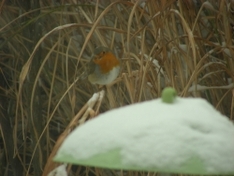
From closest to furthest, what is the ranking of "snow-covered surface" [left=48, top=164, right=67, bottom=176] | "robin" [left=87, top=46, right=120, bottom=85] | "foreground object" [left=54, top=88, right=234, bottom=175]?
"foreground object" [left=54, top=88, right=234, bottom=175]
"snow-covered surface" [left=48, top=164, right=67, bottom=176]
"robin" [left=87, top=46, right=120, bottom=85]

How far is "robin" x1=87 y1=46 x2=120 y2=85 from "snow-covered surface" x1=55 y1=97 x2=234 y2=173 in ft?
1.85

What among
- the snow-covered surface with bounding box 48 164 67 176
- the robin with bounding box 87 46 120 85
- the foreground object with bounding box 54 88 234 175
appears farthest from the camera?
the robin with bounding box 87 46 120 85

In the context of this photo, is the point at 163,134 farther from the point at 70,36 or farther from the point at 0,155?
the point at 0,155

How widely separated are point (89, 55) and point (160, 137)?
3.68 feet

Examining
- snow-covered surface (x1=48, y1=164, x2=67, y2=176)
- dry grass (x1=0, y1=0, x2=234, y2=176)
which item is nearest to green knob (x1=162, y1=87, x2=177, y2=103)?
snow-covered surface (x1=48, y1=164, x2=67, y2=176)

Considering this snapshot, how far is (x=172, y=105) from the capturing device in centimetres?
54

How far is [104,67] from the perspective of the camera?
112 cm

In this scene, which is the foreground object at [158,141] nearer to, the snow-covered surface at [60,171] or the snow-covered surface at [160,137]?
the snow-covered surface at [160,137]

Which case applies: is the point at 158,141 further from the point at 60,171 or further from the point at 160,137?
the point at 60,171

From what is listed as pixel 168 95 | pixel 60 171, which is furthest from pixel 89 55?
pixel 168 95

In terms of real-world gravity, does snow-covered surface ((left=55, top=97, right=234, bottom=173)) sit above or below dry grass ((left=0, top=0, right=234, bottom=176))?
above

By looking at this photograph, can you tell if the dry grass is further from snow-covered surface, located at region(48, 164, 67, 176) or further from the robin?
snow-covered surface, located at region(48, 164, 67, 176)

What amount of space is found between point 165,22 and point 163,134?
2.64 feet

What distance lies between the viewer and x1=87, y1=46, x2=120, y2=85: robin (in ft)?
3.66
